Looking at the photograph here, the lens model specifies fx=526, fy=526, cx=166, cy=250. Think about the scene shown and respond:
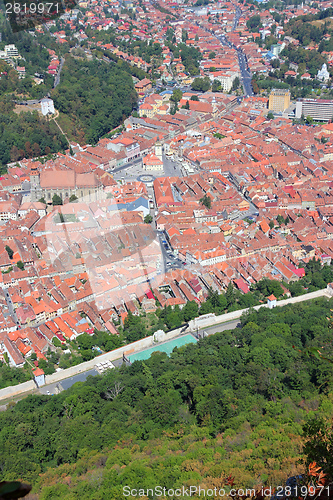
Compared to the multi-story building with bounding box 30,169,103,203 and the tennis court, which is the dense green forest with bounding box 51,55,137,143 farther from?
the tennis court

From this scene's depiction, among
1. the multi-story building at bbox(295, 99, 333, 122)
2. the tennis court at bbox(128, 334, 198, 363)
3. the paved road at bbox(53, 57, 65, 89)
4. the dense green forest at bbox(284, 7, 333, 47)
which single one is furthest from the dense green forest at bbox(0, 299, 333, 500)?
the dense green forest at bbox(284, 7, 333, 47)

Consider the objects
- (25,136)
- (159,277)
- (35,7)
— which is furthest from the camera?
(25,136)

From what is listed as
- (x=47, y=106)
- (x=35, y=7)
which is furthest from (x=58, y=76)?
(x=35, y=7)

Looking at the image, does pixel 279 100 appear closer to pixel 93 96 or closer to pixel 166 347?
pixel 93 96

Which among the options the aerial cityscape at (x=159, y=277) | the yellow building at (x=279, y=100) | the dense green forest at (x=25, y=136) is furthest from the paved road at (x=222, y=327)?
the yellow building at (x=279, y=100)

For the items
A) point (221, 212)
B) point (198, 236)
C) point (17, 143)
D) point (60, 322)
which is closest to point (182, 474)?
point (60, 322)

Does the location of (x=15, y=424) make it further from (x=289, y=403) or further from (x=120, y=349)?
(x=289, y=403)

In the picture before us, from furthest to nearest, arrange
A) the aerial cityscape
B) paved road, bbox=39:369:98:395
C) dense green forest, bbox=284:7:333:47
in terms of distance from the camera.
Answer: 1. dense green forest, bbox=284:7:333:47
2. paved road, bbox=39:369:98:395
3. the aerial cityscape
